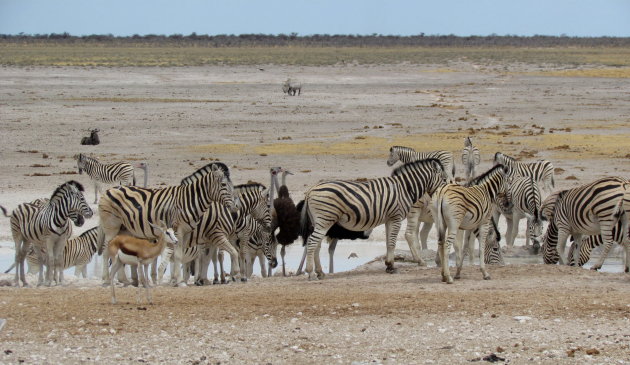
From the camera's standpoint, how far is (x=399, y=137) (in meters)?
32.6

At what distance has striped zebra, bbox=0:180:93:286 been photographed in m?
13.2

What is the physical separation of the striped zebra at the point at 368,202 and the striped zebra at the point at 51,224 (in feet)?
9.84

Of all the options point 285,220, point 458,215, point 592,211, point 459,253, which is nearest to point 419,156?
point 285,220

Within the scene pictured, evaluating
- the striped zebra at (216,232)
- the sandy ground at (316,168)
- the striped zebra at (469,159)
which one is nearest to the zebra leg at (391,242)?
the sandy ground at (316,168)

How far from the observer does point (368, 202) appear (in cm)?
1304

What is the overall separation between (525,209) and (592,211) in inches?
141

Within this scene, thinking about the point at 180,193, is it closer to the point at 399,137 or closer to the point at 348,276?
the point at 348,276

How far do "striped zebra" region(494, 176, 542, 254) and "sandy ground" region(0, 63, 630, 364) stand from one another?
85.6 inches

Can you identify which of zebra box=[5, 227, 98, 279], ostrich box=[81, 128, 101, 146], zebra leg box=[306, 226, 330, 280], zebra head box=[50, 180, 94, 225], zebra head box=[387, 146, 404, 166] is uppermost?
zebra head box=[50, 180, 94, 225]

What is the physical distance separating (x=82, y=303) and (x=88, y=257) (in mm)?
5178

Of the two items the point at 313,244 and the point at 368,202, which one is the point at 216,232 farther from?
the point at 368,202

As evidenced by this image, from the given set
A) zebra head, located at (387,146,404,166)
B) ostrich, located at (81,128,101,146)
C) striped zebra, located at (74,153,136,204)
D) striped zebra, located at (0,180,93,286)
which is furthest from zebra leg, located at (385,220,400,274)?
ostrich, located at (81,128,101,146)

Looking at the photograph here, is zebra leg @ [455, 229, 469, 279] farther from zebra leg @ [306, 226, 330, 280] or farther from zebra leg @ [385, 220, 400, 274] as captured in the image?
zebra leg @ [306, 226, 330, 280]

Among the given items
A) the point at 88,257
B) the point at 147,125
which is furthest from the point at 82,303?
the point at 147,125
